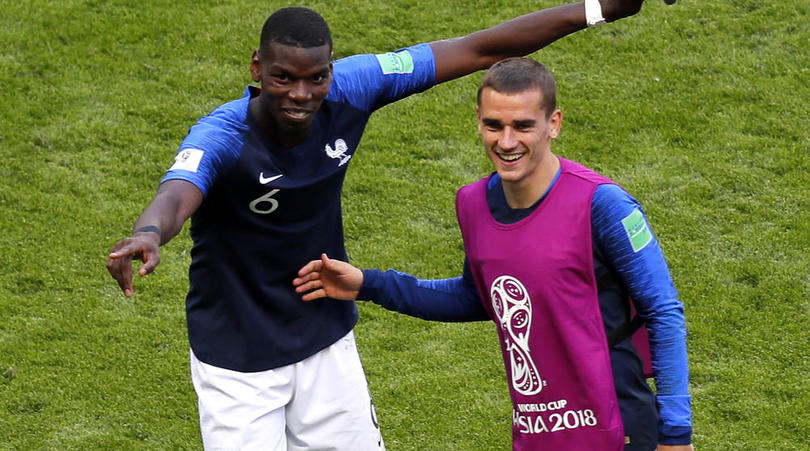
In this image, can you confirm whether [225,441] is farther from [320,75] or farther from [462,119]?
[462,119]

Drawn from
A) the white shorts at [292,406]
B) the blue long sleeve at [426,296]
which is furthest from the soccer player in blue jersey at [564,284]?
the white shorts at [292,406]

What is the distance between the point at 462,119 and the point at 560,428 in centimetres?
547

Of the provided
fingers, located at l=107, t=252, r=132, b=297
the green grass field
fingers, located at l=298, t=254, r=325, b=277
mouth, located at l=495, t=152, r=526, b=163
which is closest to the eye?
fingers, located at l=298, t=254, r=325, b=277

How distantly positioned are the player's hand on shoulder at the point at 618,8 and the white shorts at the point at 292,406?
175 centimetres

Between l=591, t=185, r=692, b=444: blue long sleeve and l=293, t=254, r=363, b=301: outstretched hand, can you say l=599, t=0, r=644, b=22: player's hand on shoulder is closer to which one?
l=591, t=185, r=692, b=444: blue long sleeve

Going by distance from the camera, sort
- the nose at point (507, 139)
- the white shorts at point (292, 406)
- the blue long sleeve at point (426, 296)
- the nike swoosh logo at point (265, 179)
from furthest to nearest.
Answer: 1. the white shorts at point (292, 406)
2. the blue long sleeve at point (426, 296)
3. the nike swoosh logo at point (265, 179)
4. the nose at point (507, 139)

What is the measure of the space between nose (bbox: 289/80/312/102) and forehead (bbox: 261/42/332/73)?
5cm

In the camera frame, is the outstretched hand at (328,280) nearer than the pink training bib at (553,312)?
No

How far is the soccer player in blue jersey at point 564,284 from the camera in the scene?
475cm

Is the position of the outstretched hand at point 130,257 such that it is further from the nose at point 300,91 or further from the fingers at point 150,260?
the nose at point 300,91

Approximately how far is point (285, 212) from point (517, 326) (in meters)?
1.08

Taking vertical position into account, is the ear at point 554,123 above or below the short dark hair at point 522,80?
below

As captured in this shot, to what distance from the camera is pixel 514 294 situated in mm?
4922

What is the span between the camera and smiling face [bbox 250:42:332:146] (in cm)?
517
